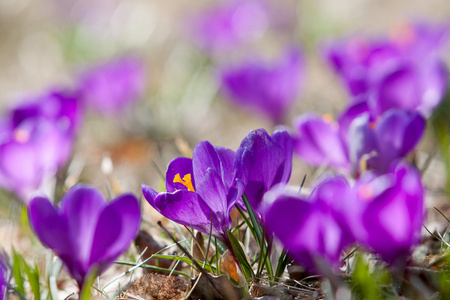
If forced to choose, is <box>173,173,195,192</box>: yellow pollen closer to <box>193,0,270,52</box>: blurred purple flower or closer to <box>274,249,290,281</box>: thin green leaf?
<box>274,249,290,281</box>: thin green leaf

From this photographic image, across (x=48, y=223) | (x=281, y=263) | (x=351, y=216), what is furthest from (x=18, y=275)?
(x=351, y=216)

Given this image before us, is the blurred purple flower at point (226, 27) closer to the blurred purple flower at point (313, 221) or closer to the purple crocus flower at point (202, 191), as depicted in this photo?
the purple crocus flower at point (202, 191)

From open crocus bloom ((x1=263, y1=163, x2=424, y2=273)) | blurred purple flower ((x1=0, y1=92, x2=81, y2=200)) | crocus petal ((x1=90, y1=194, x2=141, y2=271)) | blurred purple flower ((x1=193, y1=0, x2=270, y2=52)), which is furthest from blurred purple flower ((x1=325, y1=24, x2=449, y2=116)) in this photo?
blurred purple flower ((x1=193, y1=0, x2=270, y2=52))

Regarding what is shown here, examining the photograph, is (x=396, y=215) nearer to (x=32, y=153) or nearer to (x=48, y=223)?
(x=48, y=223)

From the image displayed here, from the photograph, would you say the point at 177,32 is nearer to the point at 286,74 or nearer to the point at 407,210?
the point at 286,74

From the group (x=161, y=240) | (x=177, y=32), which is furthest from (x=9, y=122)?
(x=177, y=32)

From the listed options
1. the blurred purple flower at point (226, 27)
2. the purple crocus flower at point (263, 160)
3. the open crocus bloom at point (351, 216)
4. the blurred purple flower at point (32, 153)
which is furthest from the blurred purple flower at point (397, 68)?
the blurred purple flower at point (226, 27)
